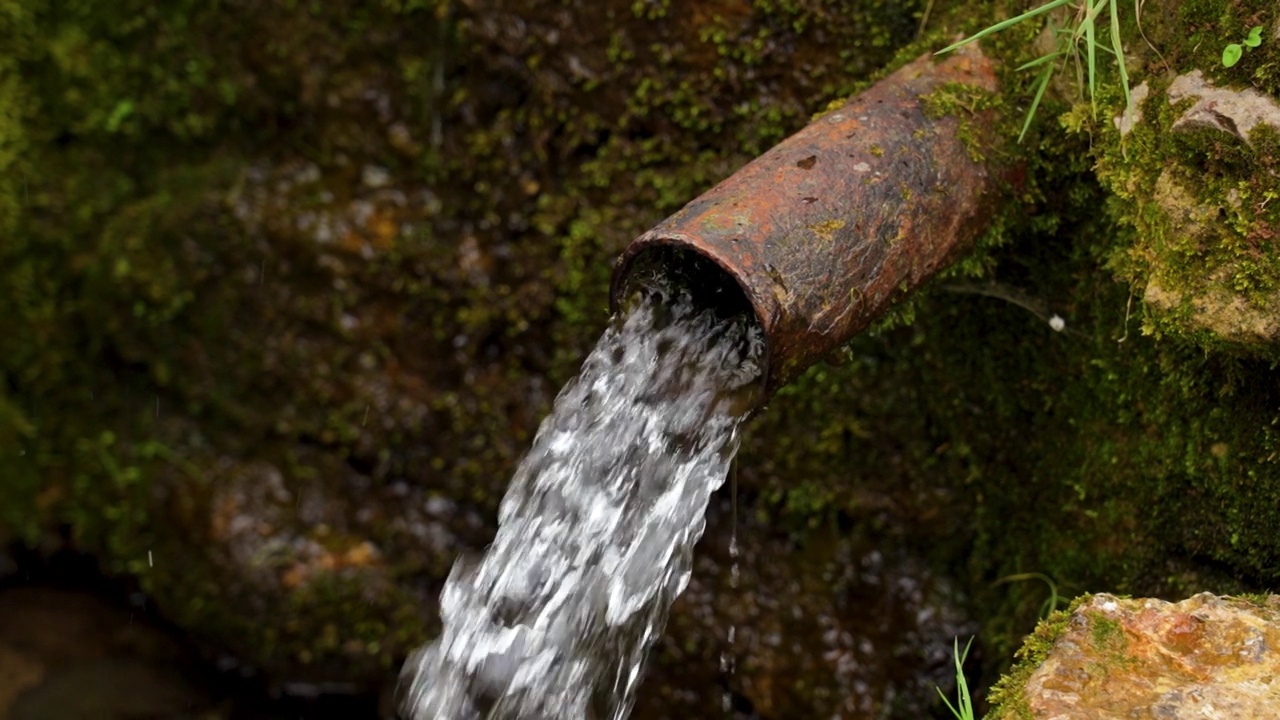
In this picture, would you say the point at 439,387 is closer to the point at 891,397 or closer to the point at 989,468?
the point at 891,397

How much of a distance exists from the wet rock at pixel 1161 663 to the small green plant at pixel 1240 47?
3.30 ft

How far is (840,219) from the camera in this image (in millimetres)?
1752

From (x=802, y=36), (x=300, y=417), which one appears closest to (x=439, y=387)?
(x=300, y=417)

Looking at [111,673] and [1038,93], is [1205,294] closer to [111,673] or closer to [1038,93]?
[1038,93]

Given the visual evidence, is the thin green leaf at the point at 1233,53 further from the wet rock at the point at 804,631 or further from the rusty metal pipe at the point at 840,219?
the wet rock at the point at 804,631

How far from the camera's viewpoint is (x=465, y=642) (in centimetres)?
225

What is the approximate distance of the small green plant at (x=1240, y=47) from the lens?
1719 millimetres

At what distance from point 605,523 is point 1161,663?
1105 millimetres

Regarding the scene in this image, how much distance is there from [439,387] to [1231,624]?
2.49 metres

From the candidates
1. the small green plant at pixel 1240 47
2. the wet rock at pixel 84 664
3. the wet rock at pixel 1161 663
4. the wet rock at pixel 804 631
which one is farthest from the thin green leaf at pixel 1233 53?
the wet rock at pixel 84 664

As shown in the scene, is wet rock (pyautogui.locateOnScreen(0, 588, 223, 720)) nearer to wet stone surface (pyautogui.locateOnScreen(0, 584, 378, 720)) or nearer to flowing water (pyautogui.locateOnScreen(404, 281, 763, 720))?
wet stone surface (pyautogui.locateOnScreen(0, 584, 378, 720))

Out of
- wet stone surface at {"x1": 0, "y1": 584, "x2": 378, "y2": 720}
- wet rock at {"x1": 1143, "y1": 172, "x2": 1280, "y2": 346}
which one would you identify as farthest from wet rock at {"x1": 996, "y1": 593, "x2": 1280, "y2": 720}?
wet stone surface at {"x1": 0, "y1": 584, "x2": 378, "y2": 720}

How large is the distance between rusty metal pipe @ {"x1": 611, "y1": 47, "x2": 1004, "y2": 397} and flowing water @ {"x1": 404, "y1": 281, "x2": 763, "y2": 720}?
0.15 m

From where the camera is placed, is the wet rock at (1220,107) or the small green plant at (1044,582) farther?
the small green plant at (1044,582)
